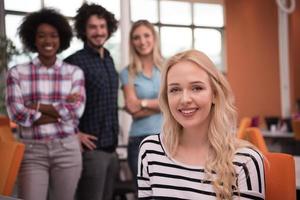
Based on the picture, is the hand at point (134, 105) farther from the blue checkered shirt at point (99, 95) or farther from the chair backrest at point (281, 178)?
the chair backrest at point (281, 178)

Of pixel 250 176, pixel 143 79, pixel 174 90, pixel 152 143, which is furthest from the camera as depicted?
pixel 143 79

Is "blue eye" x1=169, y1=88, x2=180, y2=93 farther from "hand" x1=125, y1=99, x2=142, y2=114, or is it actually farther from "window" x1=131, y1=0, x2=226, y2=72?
"window" x1=131, y1=0, x2=226, y2=72

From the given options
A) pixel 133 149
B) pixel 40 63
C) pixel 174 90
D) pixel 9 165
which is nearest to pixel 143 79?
pixel 133 149

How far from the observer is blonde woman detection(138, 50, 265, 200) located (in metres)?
1.31

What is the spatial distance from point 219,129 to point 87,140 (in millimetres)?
1159

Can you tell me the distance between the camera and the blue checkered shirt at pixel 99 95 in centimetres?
238

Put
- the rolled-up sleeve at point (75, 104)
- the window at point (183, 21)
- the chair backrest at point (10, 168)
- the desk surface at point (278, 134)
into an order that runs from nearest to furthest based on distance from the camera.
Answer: the chair backrest at point (10, 168) < the rolled-up sleeve at point (75, 104) < the window at point (183, 21) < the desk surface at point (278, 134)

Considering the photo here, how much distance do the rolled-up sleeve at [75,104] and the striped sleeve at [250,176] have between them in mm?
1135

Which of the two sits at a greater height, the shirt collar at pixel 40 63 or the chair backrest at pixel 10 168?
the shirt collar at pixel 40 63

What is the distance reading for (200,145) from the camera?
55.9 inches

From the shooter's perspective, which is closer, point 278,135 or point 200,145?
point 200,145

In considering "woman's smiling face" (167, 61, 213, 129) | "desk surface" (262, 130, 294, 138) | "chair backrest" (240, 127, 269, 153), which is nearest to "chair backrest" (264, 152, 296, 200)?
"woman's smiling face" (167, 61, 213, 129)

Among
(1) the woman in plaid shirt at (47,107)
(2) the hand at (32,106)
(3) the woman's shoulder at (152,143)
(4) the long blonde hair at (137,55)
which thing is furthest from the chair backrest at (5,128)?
(3) the woman's shoulder at (152,143)

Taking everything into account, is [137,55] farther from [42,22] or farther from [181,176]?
[181,176]
